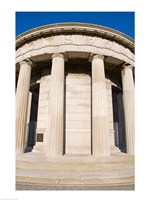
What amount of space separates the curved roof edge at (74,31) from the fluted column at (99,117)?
342 centimetres

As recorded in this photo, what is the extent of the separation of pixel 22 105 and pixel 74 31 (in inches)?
359

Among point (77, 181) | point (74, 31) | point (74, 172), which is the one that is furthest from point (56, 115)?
point (74, 31)

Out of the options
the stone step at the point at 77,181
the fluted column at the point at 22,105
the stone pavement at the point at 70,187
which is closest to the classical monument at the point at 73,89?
the fluted column at the point at 22,105

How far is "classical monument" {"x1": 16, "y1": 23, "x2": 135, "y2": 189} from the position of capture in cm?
1223

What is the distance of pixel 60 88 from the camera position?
1282 centimetres

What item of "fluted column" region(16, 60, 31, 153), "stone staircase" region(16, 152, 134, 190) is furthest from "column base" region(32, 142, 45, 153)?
"stone staircase" region(16, 152, 134, 190)

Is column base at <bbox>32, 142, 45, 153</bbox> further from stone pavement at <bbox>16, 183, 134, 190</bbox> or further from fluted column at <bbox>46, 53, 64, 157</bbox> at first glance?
stone pavement at <bbox>16, 183, 134, 190</bbox>

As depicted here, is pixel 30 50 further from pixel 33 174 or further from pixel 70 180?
pixel 70 180

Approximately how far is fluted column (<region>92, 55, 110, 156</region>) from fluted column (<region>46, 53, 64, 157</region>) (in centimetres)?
283

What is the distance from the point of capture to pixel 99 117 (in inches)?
484

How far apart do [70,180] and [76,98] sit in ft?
28.8

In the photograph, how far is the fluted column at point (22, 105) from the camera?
1270 cm

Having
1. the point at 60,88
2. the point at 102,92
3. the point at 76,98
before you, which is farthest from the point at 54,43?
the point at 102,92

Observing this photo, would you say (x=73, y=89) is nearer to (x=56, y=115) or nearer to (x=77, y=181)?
(x=56, y=115)
